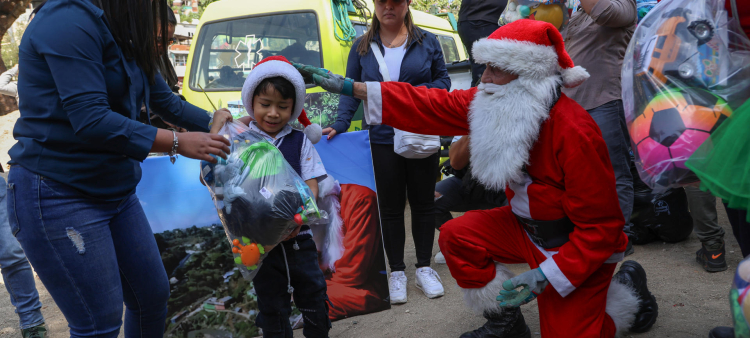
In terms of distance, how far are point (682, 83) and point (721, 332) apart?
1.26 m

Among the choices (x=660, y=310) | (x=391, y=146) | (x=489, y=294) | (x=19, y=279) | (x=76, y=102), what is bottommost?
(x=660, y=310)

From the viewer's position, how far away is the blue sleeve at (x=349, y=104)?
307cm

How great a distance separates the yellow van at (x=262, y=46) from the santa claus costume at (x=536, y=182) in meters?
1.87

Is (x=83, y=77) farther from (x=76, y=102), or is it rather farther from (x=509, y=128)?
(x=509, y=128)

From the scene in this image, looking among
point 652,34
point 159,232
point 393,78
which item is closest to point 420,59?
point 393,78

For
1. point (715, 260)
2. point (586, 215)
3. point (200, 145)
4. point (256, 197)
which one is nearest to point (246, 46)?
point (256, 197)

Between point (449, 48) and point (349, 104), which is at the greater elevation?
point (349, 104)

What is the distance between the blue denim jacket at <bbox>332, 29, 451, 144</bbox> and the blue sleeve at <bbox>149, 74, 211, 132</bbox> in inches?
38.6

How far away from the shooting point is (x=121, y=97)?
1.66 metres

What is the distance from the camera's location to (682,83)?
1.54 m

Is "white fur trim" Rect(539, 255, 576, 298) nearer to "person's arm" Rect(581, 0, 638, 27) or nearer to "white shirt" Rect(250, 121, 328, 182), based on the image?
"white shirt" Rect(250, 121, 328, 182)

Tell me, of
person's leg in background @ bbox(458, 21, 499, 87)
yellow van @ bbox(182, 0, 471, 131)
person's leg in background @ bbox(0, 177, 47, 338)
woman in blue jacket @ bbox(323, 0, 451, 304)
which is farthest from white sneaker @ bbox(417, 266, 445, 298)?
person's leg in background @ bbox(0, 177, 47, 338)

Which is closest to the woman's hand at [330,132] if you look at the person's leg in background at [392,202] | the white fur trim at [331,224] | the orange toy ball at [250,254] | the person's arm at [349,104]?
the person's arm at [349,104]

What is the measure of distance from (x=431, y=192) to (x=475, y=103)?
1.15 m
